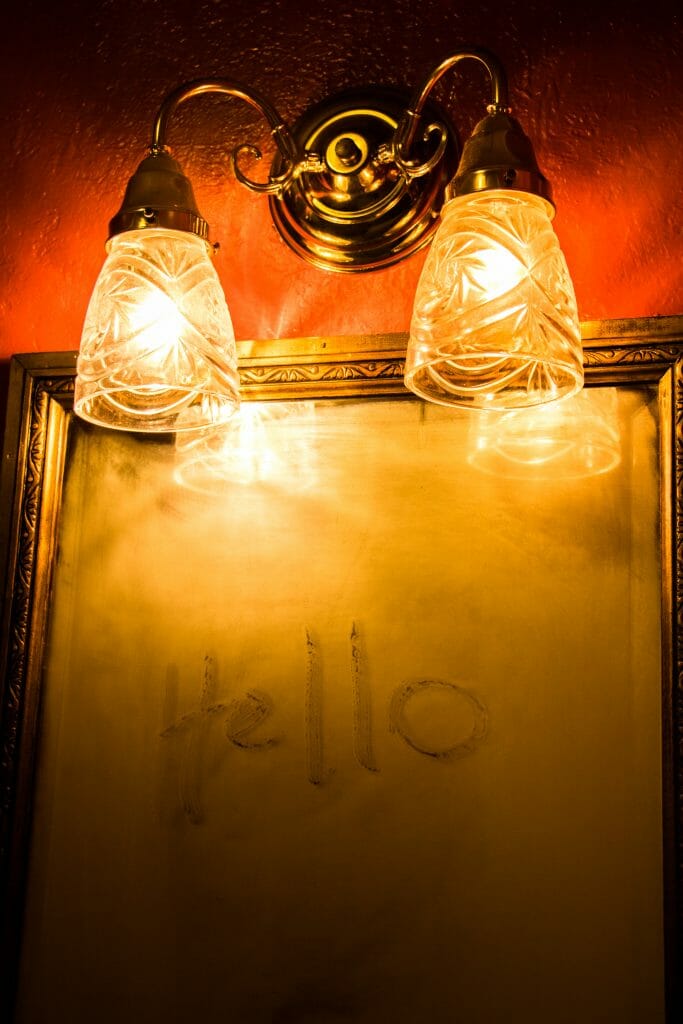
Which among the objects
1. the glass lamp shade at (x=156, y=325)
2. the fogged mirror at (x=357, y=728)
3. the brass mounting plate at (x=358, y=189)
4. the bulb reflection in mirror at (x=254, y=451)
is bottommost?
the fogged mirror at (x=357, y=728)

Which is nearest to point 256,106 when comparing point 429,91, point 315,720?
point 429,91

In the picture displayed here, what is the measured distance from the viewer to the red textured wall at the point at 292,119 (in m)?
1.02

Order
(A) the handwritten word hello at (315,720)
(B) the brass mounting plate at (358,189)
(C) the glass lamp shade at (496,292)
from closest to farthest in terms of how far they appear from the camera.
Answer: (C) the glass lamp shade at (496,292)
(A) the handwritten word hello at (315,720)
(B) the brass mounting plate at (358,189)

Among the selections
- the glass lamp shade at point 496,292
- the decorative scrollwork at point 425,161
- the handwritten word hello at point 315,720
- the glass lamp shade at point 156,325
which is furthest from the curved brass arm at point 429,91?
the handwritten word hello at point 315,720

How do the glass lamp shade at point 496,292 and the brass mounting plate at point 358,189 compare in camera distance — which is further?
the brass mounting plate at point 358,189

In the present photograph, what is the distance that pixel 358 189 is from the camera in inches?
42.4

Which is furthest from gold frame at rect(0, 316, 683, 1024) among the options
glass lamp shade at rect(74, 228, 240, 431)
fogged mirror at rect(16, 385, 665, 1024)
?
glass lamp shade at rect(74, 228, 240, 431)

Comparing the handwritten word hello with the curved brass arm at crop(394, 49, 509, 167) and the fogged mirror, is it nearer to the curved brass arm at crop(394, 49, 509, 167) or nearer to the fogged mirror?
the fogged mirror

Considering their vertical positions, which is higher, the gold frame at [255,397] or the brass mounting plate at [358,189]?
the brass mounting plate at [358,189]

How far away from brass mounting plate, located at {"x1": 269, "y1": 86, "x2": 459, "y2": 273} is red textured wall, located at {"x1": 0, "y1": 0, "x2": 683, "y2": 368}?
0.02 metres

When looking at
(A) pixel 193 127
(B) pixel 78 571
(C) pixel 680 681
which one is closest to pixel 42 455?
(B) pixel 78 571

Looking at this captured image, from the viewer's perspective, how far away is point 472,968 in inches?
35.4

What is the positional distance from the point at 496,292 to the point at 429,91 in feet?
0.96

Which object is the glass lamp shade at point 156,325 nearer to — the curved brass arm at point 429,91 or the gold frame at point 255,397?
the gold frame at point 255,397
